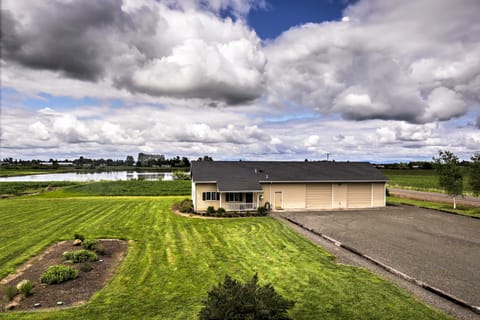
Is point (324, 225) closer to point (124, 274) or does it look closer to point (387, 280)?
point (387, 280)

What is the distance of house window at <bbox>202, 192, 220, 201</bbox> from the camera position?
24453mm

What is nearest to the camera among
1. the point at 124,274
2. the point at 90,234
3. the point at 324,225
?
the point at 124,274

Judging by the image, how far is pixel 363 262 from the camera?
38.6 ft

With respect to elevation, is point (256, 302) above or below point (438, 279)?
above

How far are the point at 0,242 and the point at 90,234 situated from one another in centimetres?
393

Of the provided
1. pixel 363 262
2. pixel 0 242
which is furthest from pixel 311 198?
pixel 0 242

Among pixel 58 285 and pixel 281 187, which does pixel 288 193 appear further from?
pixel 58 285

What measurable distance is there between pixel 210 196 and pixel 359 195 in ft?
44.5

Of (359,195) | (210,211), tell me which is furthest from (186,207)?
(359,195)

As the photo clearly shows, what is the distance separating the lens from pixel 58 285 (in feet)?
31.0

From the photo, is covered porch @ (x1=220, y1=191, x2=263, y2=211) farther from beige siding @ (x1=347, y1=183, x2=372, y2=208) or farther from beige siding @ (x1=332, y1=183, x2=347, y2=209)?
beige siding @ (x1=347, y1=183, x2=372, y2=208)

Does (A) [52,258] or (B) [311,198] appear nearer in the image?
(A) [52,258]

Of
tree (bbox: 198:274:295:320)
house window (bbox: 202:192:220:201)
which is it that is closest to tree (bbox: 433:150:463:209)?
house window (bbox: 202:192:220:201)

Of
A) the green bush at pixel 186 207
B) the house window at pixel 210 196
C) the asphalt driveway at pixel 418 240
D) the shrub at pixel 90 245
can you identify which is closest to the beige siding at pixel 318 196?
the asphalt driveway at pixel 418 240
